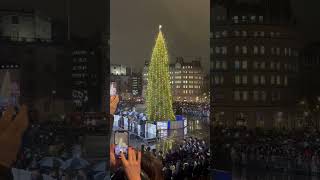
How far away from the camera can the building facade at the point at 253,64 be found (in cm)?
752

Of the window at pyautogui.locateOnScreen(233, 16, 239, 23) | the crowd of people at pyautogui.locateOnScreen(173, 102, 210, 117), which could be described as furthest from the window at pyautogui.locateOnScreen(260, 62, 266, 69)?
the crowd of people at pyautogui.locateOnScreen(173, 102, 210, 117)

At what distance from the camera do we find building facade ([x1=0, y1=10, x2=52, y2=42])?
7.37 m

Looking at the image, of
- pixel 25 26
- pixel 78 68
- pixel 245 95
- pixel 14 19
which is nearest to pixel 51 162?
pixel 78 68

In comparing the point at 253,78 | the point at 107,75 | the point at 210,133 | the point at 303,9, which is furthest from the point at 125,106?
the point at 303,9

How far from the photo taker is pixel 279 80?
25.0 ft

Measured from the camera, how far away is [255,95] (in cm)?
787

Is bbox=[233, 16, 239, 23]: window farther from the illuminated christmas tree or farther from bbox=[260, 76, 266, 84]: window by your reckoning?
the illuminated christmas tree

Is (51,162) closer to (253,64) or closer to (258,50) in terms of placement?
(253,64)

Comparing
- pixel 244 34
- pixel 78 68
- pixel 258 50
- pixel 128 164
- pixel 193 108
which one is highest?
pixel 244 34

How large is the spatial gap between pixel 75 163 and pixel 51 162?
0.33m

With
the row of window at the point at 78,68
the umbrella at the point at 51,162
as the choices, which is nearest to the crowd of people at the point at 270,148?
the row of window at the point at 78,68

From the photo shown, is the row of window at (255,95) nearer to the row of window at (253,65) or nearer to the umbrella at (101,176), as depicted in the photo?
the row of window at (253,65)

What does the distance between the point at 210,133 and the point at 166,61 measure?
1516 millimetres

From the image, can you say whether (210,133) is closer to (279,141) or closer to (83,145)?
(279,141)
